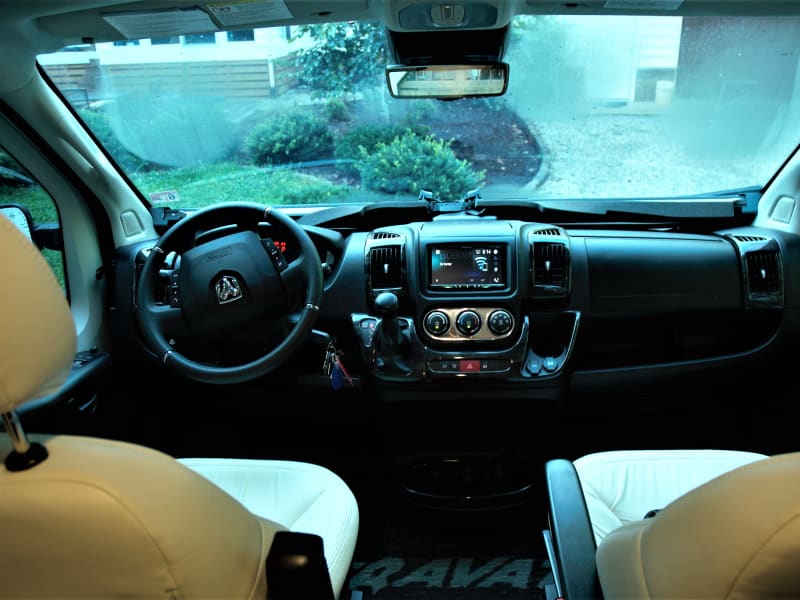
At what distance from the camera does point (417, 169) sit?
110 inches

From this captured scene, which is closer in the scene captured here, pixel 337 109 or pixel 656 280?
pixel 656 280

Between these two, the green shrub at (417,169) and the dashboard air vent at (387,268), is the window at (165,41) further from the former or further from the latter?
the dashboard air vent at (387,268)

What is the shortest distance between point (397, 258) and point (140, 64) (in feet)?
4.31

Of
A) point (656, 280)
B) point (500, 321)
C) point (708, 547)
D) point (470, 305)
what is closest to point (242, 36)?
point (470, 305)

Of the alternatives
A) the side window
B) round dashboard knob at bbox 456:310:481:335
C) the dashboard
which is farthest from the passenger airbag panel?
the side window

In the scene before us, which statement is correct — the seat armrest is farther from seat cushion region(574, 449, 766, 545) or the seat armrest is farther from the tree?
the tree

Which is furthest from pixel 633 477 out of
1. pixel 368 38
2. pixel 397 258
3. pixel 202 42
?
pixel 202 42

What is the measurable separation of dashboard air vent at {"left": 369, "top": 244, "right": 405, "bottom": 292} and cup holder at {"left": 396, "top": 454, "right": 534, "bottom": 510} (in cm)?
70

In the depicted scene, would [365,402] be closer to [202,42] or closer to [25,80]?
[202,42]

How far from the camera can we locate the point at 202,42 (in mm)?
2432

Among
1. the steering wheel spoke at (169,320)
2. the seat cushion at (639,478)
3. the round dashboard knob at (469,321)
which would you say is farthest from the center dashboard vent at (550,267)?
the steering wheel spoke at (169,320)

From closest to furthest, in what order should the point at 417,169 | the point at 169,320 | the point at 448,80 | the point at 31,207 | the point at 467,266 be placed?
1. the point at 169,320
2. the point at 448,80
3. the point at 467,266
4. the point at 31,207
5. the point at 417,169

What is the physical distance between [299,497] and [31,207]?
69.3 inches

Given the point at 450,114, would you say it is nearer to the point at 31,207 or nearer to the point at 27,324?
the point at 31,207
